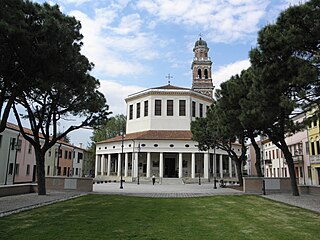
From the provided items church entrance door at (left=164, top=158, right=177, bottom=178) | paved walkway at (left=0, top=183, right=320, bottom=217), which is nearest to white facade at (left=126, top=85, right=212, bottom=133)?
church entrance door at (left=164, top=158, right=177, bottom=178)

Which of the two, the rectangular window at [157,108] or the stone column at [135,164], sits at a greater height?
the rectangular window at [157,108]

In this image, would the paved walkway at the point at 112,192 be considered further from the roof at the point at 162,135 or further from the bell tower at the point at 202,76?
the bell tower at the point at 202,76

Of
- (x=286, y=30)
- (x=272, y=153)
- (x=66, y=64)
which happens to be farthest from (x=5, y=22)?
(x=272, y=153)

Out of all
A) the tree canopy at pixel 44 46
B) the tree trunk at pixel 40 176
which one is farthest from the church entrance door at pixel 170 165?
the tree canopy at pixel 44 46

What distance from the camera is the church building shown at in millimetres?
44812

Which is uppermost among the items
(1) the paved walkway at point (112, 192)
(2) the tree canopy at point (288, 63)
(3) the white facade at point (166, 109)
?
(3) the white facade at point (166, 109)

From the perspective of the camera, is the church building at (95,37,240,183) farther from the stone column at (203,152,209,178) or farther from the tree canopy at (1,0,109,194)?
the tree canopy at (1,0,109,194)

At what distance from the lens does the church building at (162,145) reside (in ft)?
147

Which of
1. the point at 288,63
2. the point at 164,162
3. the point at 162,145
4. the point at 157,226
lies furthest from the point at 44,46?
the point at 164,162

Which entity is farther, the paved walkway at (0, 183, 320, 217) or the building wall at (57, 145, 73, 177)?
the building wall at (57, 145, 73, 177)

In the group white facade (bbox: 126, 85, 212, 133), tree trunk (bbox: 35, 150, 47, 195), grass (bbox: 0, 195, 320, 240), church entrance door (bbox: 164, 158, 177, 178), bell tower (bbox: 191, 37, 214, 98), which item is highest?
bell tower (bbox: 191, 37, 214, 98)

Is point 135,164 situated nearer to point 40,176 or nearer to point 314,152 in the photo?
point 314,152

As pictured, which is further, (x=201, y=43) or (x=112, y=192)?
(x=201, y=43)

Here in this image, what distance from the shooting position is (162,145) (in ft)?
148
